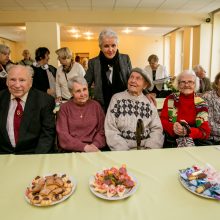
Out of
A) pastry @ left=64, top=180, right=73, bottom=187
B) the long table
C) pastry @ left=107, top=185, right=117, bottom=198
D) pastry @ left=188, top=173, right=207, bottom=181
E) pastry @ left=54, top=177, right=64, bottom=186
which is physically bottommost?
the long table

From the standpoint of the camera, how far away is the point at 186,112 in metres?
2.04

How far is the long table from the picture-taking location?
88cm

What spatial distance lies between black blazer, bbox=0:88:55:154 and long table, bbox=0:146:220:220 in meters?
0.33

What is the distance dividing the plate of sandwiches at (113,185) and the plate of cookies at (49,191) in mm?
106

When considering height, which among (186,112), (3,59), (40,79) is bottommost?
(186,112)

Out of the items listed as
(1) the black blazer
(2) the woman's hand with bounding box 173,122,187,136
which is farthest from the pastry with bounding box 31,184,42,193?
(2) the woman's hand with bounding box 173,122,187,136

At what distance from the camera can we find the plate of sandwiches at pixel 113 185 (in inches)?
38.1

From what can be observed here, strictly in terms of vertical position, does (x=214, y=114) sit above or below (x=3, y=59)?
below

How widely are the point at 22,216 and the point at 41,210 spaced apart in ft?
0.23

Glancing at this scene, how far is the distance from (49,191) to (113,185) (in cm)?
28

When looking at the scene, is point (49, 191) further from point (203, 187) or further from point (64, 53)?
point (64, 53)

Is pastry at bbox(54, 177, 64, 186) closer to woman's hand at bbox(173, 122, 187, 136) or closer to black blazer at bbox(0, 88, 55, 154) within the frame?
black blazer at bbox(0, 88, 55, 154)

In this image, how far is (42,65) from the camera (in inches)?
144

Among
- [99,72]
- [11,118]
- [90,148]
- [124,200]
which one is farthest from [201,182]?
[99,72]
